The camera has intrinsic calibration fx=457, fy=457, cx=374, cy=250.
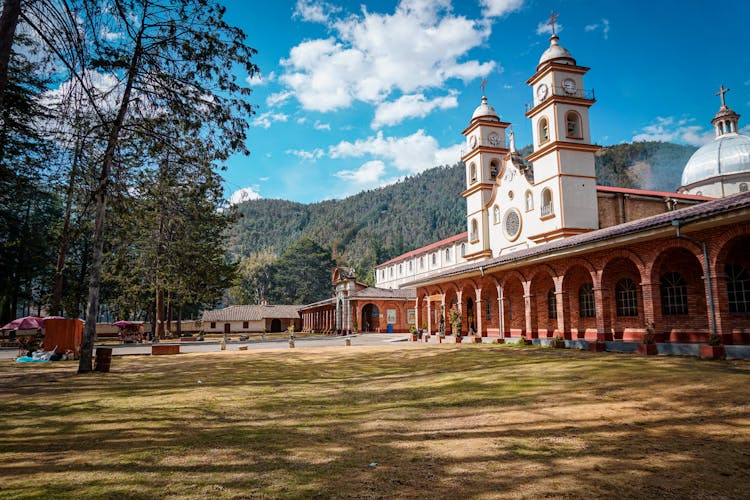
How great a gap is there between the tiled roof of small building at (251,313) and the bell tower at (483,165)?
121 feet

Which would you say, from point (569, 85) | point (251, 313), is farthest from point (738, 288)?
point (251, 313)

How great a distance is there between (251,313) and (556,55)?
52.3 metres

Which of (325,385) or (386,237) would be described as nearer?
(325,385)

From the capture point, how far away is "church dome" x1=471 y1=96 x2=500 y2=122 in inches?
1596

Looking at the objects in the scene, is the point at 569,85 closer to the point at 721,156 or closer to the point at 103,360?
the point at 721,156

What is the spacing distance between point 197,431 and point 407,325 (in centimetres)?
4268

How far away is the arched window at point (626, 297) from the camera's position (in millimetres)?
17547

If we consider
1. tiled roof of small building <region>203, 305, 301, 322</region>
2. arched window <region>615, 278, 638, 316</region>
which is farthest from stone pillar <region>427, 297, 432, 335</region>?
tiled roof of small building <region>203, 305, 301, 322</region>

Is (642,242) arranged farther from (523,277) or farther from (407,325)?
(407,325)

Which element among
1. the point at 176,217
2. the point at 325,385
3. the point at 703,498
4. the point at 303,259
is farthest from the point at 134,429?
the point at 303,259

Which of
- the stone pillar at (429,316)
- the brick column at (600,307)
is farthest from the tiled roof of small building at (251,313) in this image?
the brick column at (600,307)

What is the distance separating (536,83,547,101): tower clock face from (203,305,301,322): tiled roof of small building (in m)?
48.8

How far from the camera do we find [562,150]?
99.2ft

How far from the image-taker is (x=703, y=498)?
3.75m
